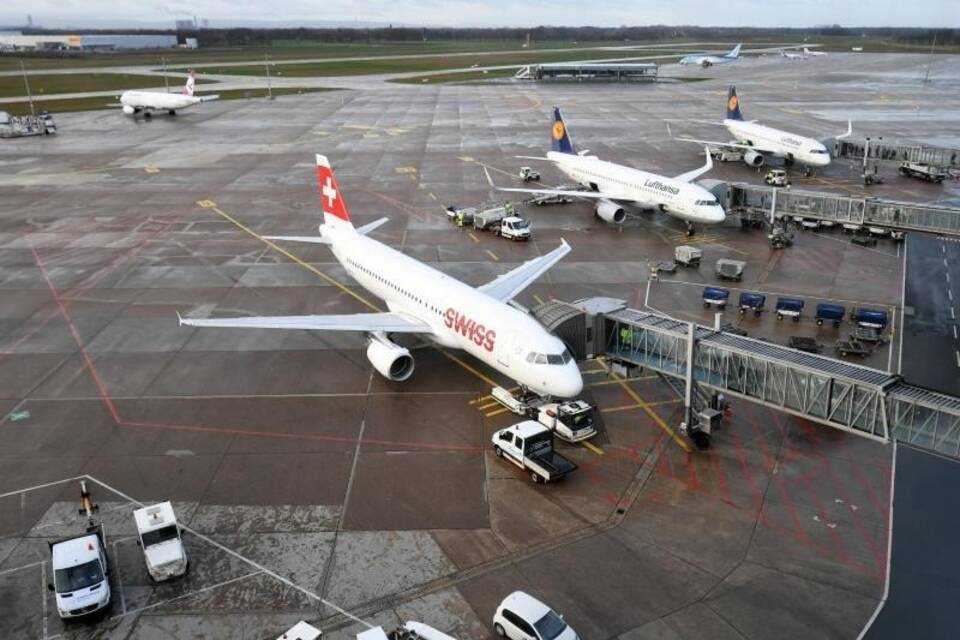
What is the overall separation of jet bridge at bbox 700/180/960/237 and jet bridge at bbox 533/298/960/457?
28.7 m

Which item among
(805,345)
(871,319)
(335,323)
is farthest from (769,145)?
(335,323)

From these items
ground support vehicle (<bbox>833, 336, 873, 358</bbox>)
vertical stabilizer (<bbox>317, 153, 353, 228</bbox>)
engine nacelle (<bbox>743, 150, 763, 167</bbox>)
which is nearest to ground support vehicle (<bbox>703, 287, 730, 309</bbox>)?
ground support vehicle (<bbox>833, 336, 873, 358</bbox>)

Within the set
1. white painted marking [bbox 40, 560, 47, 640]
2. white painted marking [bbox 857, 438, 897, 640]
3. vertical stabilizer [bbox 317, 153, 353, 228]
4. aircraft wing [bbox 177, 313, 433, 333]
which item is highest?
vertical stabilizer [bbox 317, 153, 353, 228]

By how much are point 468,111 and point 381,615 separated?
131m

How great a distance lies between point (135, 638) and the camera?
861 inches

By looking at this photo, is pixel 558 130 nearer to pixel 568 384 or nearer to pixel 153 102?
pixel 568 384

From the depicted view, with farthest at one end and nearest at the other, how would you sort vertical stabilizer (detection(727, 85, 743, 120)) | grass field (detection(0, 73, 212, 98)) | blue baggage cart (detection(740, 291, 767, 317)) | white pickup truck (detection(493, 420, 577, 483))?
grass field (detection(0, 73, 212, 98))
vertical stabilizer (detection(727, 85, 743, 120))
blue baggage cart (detection(740, 291, 767, 317))
white pickup truck (detection(493, 420, 577, 483))

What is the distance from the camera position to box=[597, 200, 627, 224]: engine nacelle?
215 ft

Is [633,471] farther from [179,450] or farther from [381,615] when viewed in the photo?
[179,450]

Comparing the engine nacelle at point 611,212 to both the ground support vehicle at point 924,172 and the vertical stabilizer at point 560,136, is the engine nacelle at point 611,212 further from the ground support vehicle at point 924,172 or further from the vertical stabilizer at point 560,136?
the ground support vehicle at point 924,172

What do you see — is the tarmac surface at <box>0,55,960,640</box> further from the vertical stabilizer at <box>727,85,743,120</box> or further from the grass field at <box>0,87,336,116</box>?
the grass field at <box>0,87,336,116</box>

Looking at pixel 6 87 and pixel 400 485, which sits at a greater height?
pixel 6 87

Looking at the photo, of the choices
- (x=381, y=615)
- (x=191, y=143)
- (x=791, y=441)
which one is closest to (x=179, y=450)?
(x=381, y=615)

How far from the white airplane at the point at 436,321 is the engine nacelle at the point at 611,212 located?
63.5ft
